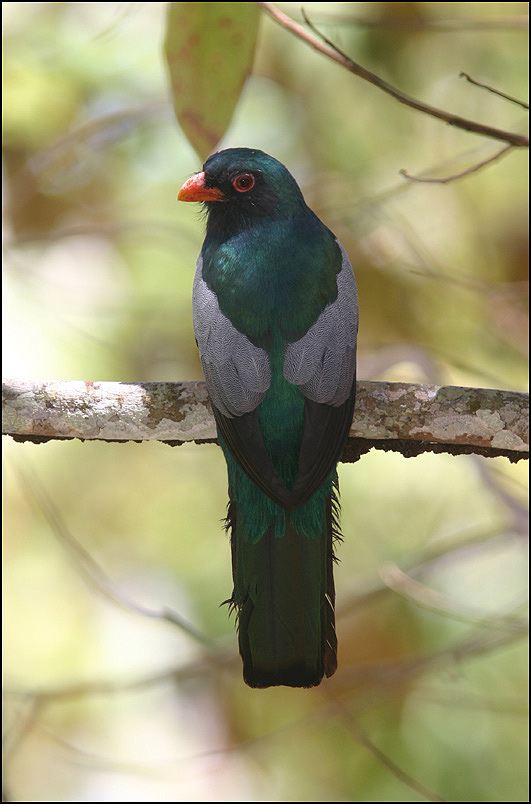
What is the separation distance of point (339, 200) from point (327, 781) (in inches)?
91.4

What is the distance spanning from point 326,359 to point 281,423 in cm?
17

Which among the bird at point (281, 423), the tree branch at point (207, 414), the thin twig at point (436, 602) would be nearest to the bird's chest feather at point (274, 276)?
the bird at point (281, 423)

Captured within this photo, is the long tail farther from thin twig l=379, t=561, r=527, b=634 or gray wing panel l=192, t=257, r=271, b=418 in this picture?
thin twig l=379, t=561, r=527, b=634

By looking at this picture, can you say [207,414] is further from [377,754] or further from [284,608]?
[377,754]

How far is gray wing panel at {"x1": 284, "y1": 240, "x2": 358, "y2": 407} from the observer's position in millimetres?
1958

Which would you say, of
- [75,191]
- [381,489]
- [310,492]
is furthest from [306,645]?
[75,191]

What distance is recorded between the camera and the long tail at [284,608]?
1910mm

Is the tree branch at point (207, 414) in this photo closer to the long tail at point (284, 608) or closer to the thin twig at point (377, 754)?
the long tail at point (284, 608)

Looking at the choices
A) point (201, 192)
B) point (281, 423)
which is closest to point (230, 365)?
point (281, 423)

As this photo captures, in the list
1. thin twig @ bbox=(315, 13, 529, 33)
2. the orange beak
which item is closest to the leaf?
the orange beak

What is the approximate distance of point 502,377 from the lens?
361 cm

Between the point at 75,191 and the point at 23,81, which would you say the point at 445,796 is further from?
the point at 23,81

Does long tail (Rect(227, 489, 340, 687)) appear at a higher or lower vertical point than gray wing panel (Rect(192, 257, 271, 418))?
lower

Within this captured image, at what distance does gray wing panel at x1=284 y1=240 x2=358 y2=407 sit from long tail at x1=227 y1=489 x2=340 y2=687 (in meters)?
0.27
